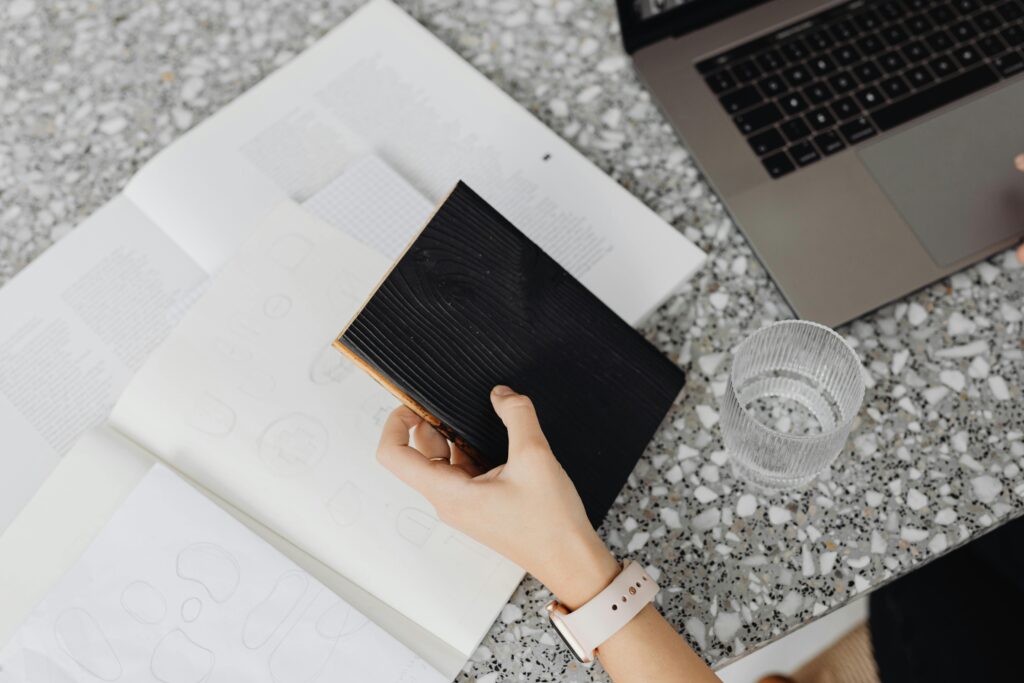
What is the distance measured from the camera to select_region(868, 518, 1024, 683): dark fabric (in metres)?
0.67

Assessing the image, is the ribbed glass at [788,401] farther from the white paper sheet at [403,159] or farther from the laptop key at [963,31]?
the laptop key at [963,31]

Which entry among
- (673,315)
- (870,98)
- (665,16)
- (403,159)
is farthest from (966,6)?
(403,159)

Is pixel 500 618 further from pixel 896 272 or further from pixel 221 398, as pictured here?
pixel 896 272

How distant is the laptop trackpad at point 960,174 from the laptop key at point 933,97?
0.01 m

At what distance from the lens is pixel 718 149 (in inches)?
25.7

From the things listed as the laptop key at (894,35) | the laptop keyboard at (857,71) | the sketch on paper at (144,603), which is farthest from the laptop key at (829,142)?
the sketch on paper at (144,603)

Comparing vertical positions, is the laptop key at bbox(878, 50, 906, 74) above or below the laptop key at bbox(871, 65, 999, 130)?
above

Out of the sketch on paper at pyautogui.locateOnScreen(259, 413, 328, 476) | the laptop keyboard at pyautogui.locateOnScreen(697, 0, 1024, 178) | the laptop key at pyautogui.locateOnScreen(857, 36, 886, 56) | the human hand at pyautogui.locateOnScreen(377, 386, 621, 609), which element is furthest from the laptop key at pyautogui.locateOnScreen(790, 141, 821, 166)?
the sketch on paper at pyautogui.locateOnScreen(259, 413, 328, 476)

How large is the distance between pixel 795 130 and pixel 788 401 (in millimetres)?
227

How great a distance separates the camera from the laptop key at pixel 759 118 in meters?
0.65

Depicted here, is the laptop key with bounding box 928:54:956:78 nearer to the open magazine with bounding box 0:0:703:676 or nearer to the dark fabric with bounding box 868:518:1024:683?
the open magazine with bounding box 0:0:703:676

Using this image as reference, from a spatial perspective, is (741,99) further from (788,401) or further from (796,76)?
(788,401)

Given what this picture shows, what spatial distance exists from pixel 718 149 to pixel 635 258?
118mm

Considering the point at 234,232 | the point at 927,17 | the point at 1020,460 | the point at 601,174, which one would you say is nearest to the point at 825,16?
the point at 927,17
